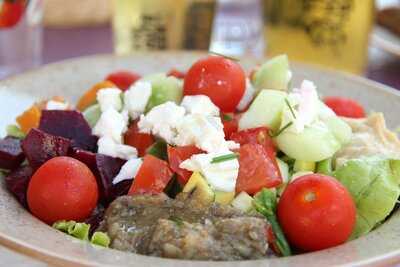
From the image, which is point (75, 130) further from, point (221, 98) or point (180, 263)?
point (180, 263)

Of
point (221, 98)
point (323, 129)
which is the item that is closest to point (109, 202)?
point (221, 98)

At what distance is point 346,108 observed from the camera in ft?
7.23

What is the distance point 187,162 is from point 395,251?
46 centimetres

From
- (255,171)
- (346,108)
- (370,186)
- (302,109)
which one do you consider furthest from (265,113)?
(346,108)

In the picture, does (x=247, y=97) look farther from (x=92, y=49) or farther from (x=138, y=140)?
(x=92, y=49)

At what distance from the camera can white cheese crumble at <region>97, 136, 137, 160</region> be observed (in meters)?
1.85

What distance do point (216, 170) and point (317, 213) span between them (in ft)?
0.73

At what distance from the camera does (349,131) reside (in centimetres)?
194

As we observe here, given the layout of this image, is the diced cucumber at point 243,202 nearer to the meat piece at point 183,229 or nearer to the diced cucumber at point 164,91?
the meat piece at point 183,229

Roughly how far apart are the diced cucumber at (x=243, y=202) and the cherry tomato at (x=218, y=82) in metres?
0.32

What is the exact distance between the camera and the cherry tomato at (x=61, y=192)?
1.69 m

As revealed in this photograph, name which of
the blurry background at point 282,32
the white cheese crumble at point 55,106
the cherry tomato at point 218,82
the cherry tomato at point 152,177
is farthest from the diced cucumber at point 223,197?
the blurry background at point 282,32

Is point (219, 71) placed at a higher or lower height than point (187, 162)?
higher

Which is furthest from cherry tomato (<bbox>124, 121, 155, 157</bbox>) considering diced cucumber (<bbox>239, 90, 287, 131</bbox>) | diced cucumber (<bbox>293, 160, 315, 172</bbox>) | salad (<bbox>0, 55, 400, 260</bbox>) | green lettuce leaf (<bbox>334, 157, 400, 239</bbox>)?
green lettuce leaf (<bbox>334, 157, 400, 239</bbox>)
